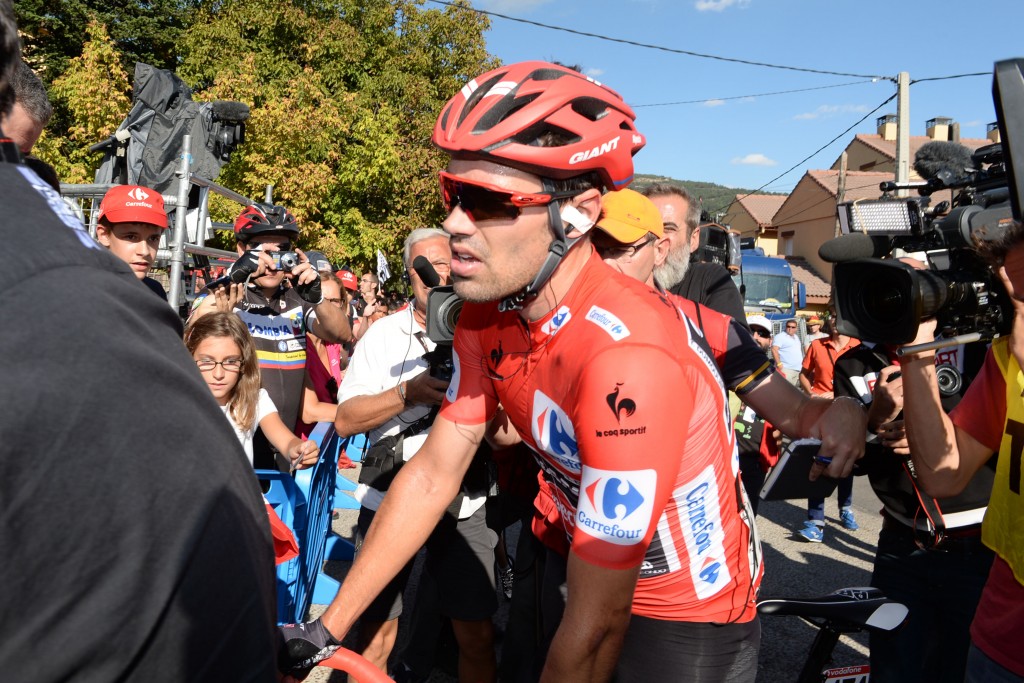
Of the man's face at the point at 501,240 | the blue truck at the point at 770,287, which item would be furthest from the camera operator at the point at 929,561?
the blue truck at the point at 770,287

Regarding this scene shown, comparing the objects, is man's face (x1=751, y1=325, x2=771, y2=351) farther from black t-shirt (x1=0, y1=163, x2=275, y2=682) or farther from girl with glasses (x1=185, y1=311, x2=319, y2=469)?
black t-shirt (x1=0, y1=163, x2=275, y2=682)

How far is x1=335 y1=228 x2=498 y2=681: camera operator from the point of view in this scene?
3.41m

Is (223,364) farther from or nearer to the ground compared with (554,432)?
nearer to the ground

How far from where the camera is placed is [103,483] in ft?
2.45

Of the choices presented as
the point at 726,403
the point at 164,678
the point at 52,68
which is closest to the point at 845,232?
the point at 726,403

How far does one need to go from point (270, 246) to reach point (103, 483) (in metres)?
4.34

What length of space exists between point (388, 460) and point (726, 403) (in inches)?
75.6

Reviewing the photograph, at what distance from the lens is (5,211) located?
0.76 m

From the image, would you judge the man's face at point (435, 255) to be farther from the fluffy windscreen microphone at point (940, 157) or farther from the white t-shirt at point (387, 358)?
the fluffy windscreen microphone at point (940, 157)

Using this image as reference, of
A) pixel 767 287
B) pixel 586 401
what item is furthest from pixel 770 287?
pixel 586 401

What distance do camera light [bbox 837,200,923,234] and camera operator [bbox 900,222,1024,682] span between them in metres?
0.27

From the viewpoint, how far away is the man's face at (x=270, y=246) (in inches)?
188

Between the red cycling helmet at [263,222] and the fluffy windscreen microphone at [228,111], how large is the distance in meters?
1.67

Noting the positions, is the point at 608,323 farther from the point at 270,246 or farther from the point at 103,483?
the point at 270,246
